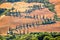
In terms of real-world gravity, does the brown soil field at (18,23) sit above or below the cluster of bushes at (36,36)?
above

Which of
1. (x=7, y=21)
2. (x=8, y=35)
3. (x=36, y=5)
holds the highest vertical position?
(x=36, y=5)

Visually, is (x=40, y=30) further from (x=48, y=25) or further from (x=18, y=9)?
(x=18, y=9)

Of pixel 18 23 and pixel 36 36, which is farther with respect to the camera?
pixel 18 23

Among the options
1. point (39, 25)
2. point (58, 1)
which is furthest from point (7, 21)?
point (58, 1)

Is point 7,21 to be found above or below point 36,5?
below

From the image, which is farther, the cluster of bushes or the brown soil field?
the brown soil field

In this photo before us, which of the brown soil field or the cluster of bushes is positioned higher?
the brown soil field

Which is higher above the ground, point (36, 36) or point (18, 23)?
point (18, 23)

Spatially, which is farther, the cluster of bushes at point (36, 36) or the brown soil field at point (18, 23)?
the brown soil field at point (18, 23)

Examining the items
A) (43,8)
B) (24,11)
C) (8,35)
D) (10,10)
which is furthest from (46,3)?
(8,35)
